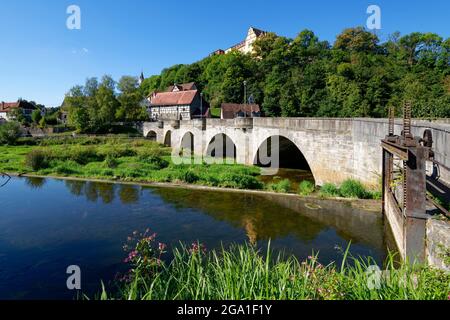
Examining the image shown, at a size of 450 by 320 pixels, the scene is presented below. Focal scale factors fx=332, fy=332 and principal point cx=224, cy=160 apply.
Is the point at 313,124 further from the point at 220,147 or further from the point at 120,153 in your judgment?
the point at 120,153

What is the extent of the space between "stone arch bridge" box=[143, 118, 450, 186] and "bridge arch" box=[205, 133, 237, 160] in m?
4.26

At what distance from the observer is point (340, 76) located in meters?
52.9

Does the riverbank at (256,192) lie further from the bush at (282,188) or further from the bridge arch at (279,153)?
the bridge arch at (279,153)

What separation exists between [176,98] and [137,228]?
61683 millimetres

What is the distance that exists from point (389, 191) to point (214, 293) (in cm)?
1025

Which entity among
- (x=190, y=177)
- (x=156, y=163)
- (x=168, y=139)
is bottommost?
(x=190, y=177)

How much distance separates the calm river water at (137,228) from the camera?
35.0ft

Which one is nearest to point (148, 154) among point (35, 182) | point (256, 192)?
point (35, 182)

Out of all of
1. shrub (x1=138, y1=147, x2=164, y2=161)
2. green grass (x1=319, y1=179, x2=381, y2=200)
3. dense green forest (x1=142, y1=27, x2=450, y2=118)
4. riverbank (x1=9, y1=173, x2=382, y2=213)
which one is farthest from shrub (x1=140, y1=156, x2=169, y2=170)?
dense green forest (x1=142, y1=27, x2=450, y2=118)

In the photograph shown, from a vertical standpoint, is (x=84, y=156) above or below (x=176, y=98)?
below

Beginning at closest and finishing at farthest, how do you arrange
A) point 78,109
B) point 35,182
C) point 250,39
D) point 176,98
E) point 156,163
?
point 35,182 < point 156,163 < point 78,109 < point 176,98 < point 250,39

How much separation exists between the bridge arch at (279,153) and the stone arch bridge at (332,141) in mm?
94
